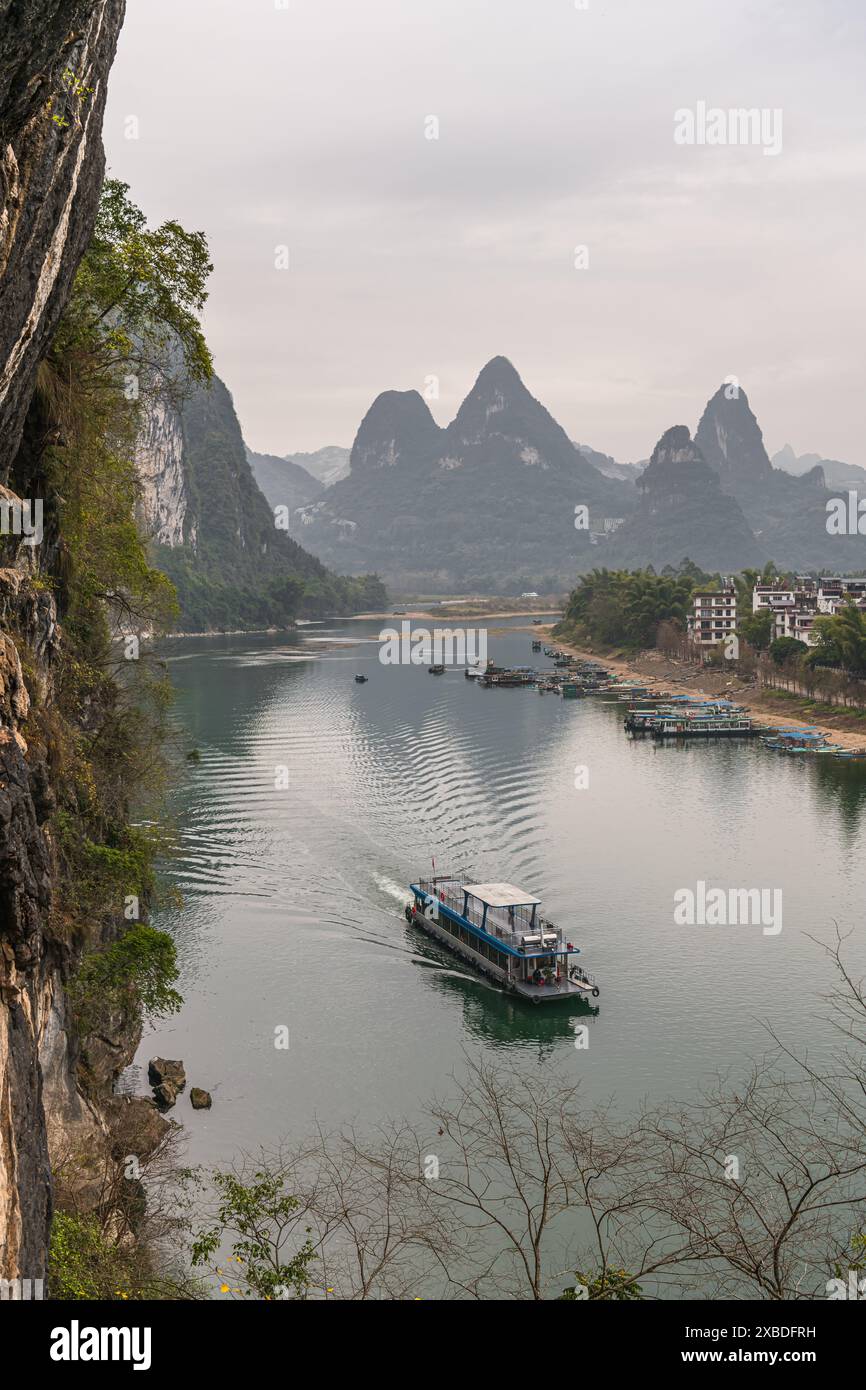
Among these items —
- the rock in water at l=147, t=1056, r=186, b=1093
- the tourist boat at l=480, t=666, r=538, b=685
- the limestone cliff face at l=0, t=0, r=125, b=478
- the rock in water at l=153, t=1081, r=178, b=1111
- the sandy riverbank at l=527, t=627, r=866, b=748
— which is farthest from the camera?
the tourist boat at l=480, t=666, r=538, b=685

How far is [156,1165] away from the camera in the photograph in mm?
17906

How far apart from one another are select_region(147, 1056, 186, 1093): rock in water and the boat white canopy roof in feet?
29.0

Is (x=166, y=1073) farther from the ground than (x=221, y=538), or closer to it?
closer to it

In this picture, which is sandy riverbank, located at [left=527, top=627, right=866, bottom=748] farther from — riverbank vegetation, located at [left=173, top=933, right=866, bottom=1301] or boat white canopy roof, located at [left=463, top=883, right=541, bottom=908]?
riverbank vegetation, located at [left=173, top=933, right=866, bottom=1301]

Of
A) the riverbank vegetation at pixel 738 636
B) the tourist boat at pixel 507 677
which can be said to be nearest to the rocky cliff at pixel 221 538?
the riverbank vegetation at pixel 738 636

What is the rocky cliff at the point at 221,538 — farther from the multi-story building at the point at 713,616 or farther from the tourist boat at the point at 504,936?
the tourist boat at the point at 504,936

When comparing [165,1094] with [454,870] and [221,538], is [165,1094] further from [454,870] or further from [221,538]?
[221,538]

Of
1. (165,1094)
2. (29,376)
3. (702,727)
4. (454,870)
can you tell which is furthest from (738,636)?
(29,376)

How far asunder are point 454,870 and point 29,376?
76.2 feet

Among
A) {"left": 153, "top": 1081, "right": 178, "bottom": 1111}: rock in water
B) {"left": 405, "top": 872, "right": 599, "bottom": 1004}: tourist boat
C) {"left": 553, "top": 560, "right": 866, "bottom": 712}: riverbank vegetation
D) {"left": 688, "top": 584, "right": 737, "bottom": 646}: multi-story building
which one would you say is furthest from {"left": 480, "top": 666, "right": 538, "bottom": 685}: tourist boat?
{"left": 153, "top": 1081, "right": 178, "bottom": 1111}: rock in water

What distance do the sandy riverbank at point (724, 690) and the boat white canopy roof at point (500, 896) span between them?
1253 inches

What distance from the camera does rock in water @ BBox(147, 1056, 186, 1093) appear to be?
67.8 feet

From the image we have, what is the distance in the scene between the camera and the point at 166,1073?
68.3 feet
